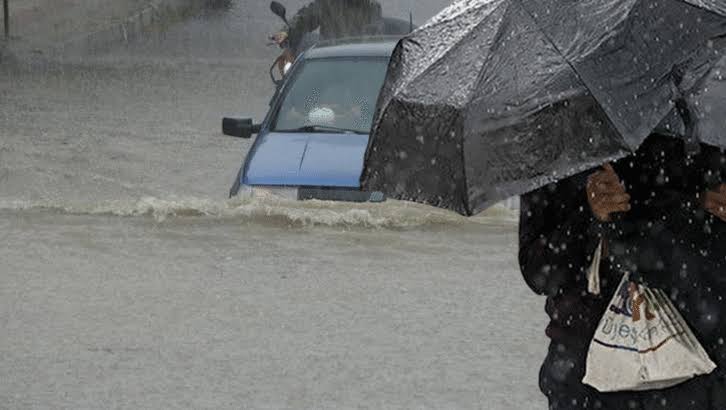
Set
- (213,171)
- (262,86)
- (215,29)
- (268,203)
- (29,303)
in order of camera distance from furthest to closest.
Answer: (215,29), (262,86), (213,171), (268,203), (29,303)

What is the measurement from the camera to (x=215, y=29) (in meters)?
30.9

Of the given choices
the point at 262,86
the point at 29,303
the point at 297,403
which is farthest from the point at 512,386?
the point at 262,86

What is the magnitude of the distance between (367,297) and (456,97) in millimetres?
5567

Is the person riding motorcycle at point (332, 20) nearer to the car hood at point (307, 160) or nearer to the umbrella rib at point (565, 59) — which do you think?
the car hood at point (307, 160)

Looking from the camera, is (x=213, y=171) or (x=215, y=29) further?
(x=215, y=29)

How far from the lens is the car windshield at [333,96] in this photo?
12172mm

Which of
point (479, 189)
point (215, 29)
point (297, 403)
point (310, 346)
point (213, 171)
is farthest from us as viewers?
point (215, 29)

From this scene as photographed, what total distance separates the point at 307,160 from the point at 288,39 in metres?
→ 7.23

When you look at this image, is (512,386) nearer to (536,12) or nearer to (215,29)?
(536,12)

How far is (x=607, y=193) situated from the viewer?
4.85 meters

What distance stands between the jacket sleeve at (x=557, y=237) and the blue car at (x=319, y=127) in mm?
6038

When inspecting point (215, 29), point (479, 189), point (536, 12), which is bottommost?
point (215, 29)

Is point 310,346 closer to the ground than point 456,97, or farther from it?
closer to the ground

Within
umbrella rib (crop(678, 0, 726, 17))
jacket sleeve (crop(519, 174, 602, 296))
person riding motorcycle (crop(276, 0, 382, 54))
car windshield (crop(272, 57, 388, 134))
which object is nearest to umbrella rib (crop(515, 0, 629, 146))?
umbrella rib (crop(678, 0, 726, 17))
